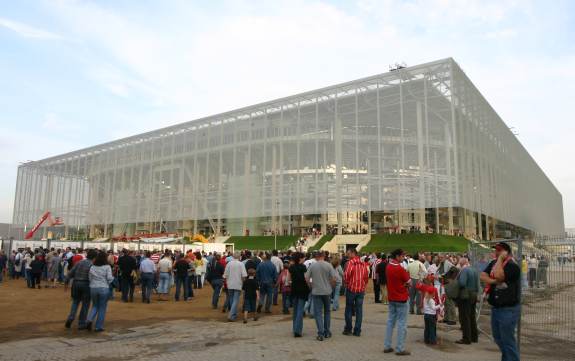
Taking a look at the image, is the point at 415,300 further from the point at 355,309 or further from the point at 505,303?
the point at 505,303

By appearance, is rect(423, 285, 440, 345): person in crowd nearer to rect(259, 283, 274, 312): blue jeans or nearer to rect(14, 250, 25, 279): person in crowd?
rect(259, 283, 274, 312): blue jeans

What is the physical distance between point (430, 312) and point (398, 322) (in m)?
0.94

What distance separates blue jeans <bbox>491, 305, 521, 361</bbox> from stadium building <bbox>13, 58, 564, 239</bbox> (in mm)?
39029

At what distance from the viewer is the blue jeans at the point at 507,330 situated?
20.0 feet

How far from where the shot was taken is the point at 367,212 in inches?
1945

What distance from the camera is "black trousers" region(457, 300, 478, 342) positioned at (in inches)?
373

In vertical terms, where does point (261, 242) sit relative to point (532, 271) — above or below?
above

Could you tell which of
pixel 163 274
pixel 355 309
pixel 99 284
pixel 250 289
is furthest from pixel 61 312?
pixel 355 309

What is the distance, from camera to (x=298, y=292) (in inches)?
404

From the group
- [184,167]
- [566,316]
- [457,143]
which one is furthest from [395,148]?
[566,316]

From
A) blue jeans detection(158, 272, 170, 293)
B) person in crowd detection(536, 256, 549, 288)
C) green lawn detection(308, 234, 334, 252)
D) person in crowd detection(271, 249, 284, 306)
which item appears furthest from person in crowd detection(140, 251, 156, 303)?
green lawn detection(308, 234, 334, 252)

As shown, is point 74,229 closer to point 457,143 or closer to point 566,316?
point 457,143

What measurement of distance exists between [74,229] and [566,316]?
269 feet

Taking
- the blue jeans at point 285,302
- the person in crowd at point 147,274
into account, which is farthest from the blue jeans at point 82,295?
the blue jeans at point 285,302
